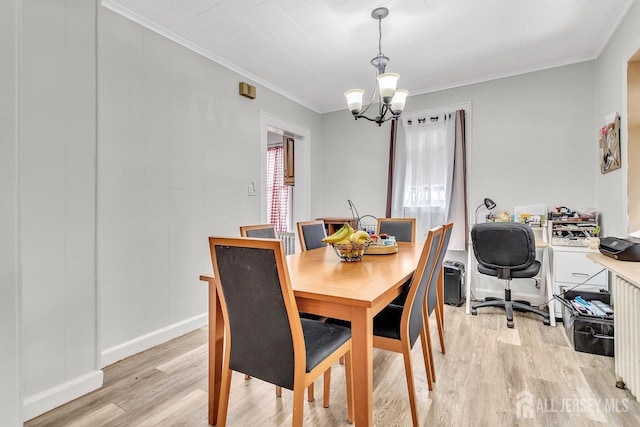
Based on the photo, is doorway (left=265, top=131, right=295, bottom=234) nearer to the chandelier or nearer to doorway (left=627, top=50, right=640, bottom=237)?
the chandelier

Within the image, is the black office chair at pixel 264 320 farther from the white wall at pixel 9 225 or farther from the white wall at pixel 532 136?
the white wall at pixel 532 136

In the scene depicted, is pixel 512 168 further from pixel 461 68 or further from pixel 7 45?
pixel 7 45

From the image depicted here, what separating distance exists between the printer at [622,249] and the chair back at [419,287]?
104 centimetres

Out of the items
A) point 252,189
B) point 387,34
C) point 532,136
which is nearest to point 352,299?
point 387,34

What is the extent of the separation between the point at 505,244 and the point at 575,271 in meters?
0.64

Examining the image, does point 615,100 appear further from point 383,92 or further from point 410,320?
point 410,320

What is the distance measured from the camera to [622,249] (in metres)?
1.78

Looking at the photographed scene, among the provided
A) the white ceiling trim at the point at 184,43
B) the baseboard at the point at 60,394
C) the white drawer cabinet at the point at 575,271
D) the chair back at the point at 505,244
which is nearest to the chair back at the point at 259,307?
the baseboard at the point at 60,394

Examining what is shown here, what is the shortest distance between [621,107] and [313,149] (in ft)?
10.6

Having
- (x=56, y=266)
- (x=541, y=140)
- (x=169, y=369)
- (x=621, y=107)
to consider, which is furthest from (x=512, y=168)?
(x=56, y=266)

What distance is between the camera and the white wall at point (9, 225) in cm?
64

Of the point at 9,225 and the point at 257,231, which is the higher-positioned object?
the point at 9,225

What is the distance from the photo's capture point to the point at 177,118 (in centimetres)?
267

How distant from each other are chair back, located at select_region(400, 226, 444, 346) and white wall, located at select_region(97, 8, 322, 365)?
5.99 feet
